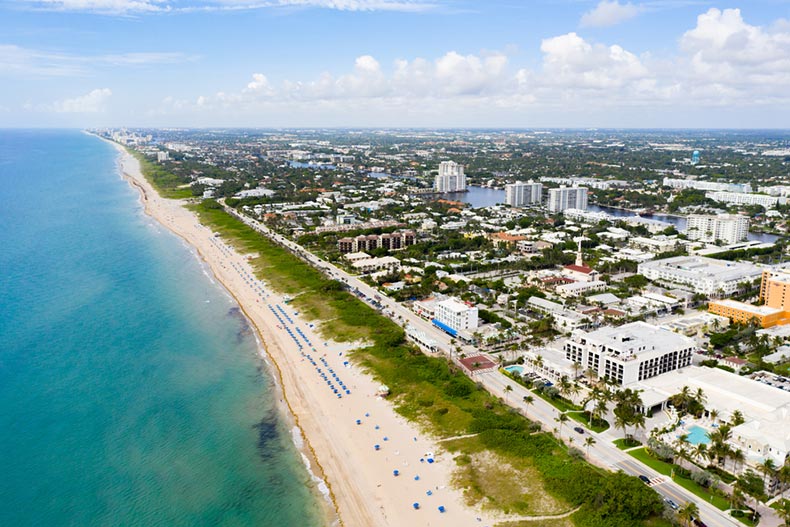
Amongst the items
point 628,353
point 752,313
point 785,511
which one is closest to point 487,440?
point 628,353

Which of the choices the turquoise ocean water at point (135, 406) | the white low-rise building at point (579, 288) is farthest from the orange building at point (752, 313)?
the turquoise ocean water at point (135, 406)

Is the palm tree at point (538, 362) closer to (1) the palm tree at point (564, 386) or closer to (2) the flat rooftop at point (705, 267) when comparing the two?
(1) the palm tree at point (564, 386)

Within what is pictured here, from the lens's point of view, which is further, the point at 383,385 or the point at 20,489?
the point at 383,385

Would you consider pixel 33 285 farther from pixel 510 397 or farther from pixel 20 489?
pixel 510 397

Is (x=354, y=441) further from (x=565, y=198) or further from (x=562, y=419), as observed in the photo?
(x=565, y=198)

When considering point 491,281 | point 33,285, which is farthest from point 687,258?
point 33,285

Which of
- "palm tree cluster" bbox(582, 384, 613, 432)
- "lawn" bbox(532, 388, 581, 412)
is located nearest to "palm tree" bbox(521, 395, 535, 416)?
"lawn" bbox(532, 388, 581, 412)

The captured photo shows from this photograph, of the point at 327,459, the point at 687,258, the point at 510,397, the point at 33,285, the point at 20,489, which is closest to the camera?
the point at 20,489

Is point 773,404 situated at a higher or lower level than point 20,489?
higher
